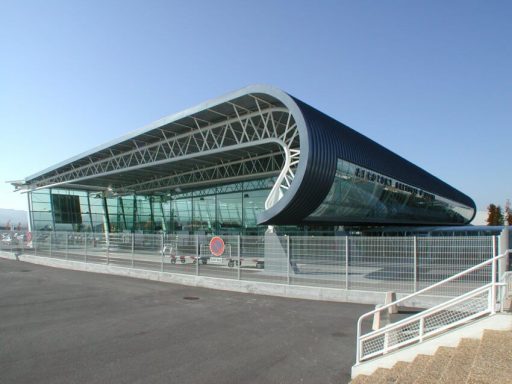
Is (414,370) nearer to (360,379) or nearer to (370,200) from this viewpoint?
(360,379)

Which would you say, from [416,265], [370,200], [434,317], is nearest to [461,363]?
[434,317]

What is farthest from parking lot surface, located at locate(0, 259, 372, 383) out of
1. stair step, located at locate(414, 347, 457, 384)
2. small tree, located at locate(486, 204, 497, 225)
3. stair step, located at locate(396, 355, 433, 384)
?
small tree, located at locate(486, 204, 497, 225)

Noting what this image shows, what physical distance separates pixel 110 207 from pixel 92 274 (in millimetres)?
30748

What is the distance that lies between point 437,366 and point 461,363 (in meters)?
0.33

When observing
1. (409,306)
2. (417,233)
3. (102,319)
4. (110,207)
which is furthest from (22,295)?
(110,207)

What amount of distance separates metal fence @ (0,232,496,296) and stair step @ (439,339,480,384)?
7.05 meters

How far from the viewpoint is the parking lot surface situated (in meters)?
6.26

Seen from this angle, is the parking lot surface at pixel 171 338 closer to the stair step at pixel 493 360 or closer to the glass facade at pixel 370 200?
the stair step at pixel 493 360

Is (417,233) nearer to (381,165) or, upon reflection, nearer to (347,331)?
(381,165)

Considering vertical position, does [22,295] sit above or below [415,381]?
below

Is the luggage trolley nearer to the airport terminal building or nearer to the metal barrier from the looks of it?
the airport terminal building

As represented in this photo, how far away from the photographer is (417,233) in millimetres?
A: 36969

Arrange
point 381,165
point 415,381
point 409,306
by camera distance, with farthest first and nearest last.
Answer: point 381,165 → point 409,306 → point 415,381

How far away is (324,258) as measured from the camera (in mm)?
13750
